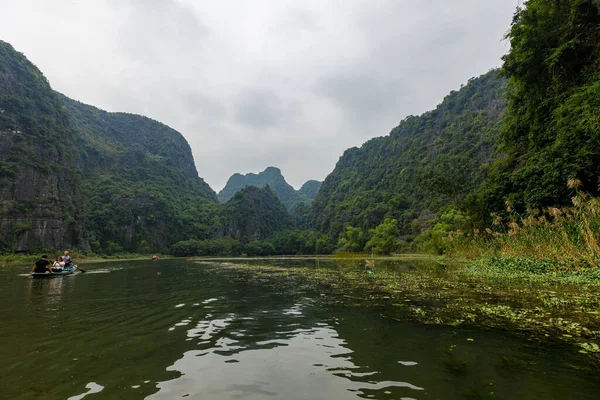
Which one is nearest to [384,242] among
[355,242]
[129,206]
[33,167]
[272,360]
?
[355,242]

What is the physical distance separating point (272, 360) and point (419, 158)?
142019 millimetres

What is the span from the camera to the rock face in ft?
269

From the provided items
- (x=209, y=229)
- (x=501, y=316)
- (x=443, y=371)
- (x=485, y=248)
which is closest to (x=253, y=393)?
(x=443, y=371)

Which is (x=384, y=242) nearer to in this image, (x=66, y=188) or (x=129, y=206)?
(x=66, y=188)

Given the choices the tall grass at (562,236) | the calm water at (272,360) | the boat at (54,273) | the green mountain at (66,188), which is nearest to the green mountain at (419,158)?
the tall grass at (562,236)

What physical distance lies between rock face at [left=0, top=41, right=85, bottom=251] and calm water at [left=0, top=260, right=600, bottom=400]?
3682 inches

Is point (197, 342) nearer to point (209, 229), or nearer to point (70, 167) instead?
point (70, 167)

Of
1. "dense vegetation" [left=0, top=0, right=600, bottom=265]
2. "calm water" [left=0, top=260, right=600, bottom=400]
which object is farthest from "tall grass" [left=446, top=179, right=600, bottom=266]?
"calm water" [left=0, top=260, right=600, bottom=400]

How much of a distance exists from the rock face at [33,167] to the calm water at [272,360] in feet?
307

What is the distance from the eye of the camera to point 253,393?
4.48 meters

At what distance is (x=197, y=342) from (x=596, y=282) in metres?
14.4

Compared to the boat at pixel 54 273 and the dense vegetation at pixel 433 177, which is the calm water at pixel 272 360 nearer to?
the dense vegetation at pixel 433 177

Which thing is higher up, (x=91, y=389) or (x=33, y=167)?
(x=33, y=167)

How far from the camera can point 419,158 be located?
5359 inches
